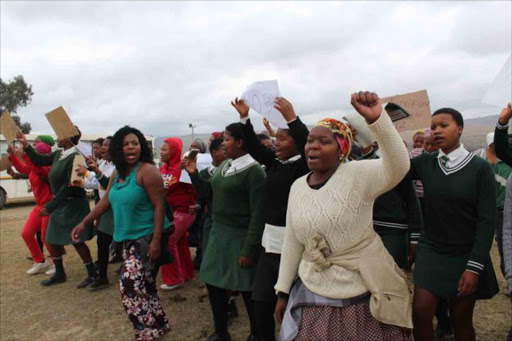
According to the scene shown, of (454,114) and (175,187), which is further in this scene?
(175,187)

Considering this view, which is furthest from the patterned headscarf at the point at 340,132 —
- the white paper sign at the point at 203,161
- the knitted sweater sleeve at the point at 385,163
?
the white paper sign at the point at 203,161

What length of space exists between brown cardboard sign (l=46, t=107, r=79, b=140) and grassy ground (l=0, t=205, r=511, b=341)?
2046mm

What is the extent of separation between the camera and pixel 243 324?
12.9 ft

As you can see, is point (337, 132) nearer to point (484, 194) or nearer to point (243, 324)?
point (484, 194)

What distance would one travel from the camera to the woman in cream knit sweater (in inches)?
71.3

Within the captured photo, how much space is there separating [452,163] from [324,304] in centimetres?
129

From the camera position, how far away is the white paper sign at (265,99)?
9.35 feet

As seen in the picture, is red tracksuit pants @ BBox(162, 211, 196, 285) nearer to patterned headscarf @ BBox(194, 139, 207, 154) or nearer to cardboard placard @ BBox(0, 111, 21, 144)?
patterned headscarf @ BBox(194, 139, 207, 154)

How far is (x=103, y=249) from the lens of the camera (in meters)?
5.32

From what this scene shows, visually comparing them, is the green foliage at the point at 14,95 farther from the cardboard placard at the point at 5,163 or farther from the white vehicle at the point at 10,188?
the cardboard placard at the point at 5,163

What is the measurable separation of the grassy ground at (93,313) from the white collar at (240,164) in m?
1.61

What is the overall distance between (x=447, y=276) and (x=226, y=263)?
5.43ft

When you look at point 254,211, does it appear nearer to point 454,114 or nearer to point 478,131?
point 454,114

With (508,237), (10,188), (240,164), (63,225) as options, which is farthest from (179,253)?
(10,188)
